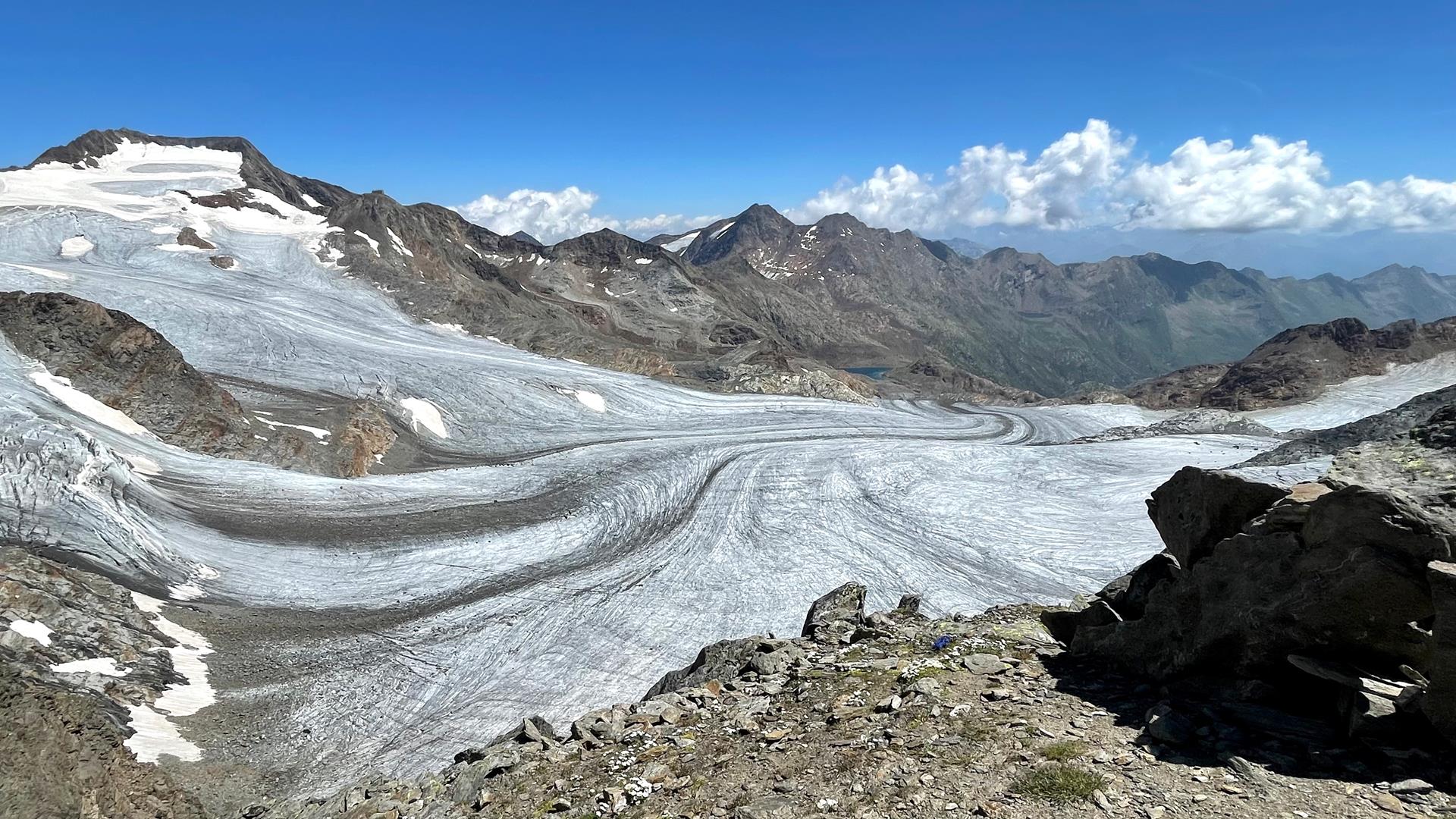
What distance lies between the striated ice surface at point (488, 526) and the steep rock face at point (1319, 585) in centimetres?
125

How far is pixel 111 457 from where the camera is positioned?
68.3 ft

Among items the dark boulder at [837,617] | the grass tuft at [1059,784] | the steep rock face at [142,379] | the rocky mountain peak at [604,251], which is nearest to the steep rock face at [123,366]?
the steep rock face at [142,379]

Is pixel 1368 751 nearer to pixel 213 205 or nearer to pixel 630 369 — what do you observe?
pixel 630 369

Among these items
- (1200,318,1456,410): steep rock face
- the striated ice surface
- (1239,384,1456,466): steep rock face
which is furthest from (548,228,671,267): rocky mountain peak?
(1239,384,1456,466): steep rock face

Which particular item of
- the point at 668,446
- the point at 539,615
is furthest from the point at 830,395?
the point at 539,615

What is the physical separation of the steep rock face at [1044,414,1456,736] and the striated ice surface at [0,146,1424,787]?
1.25m

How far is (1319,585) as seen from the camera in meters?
7.35

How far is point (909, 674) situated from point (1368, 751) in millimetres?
5016

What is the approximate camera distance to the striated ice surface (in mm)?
16844

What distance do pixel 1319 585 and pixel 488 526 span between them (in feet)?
77.7

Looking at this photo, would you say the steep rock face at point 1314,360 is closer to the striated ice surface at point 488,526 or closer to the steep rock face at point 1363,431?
the striated ice surface at point 488,526

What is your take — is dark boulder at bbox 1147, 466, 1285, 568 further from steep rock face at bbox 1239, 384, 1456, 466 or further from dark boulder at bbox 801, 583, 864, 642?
steep rock face at bbox 1239, 384, 1456, 466

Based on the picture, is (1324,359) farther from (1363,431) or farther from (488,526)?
(488,526)

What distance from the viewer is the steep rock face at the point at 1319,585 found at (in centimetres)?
670
